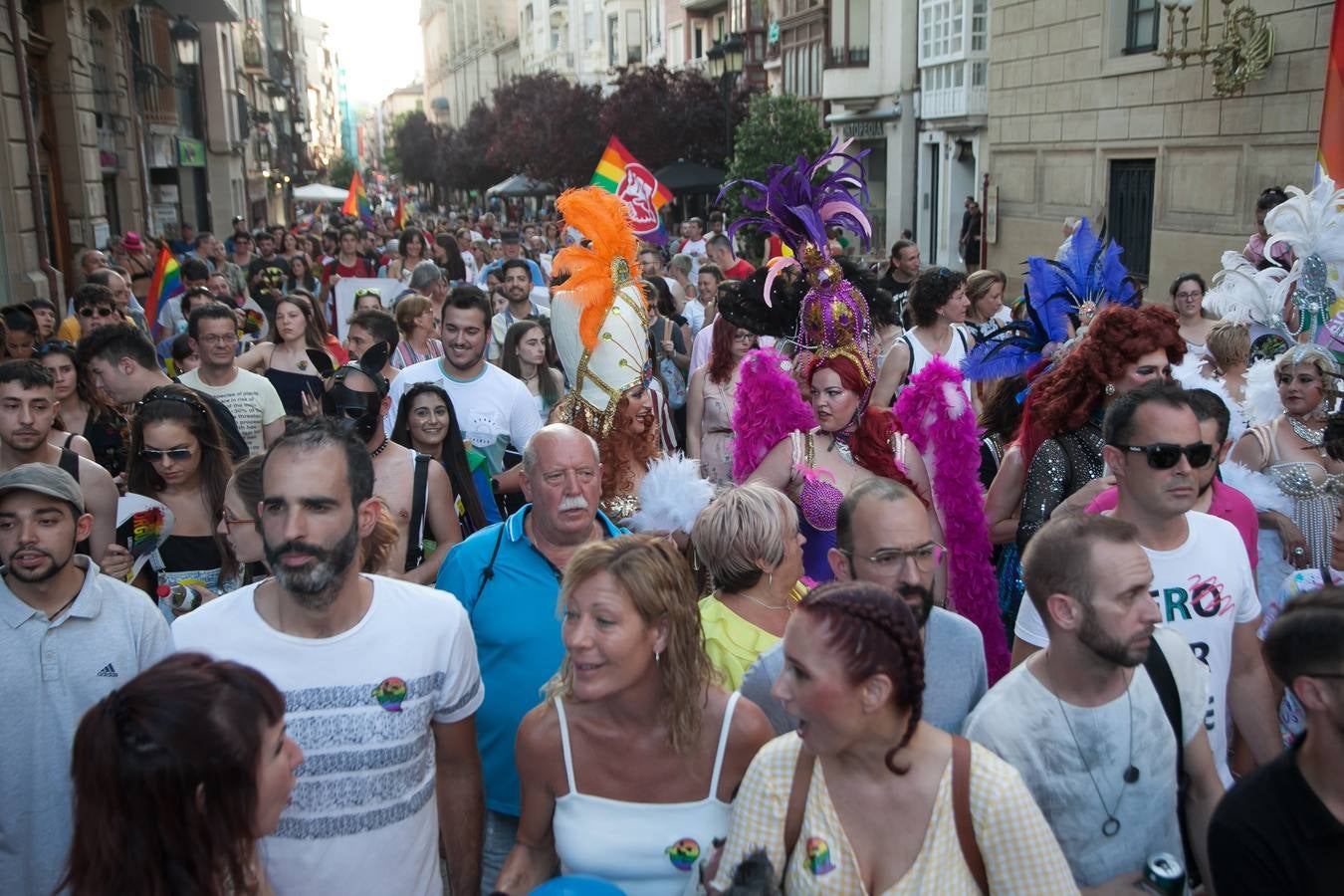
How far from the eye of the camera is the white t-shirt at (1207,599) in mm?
3373

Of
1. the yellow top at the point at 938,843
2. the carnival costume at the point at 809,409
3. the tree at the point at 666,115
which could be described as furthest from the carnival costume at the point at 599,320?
the tree at the point at 666,115

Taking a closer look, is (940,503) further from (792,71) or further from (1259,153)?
(792,71)

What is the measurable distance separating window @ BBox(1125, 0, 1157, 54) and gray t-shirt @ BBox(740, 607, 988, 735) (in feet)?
54.3

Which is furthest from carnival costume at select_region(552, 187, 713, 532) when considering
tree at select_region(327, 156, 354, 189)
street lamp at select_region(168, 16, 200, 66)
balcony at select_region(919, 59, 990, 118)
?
tree at select_region(327, 156, 354, 189)

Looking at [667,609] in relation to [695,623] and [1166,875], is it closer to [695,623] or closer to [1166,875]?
[695,623]

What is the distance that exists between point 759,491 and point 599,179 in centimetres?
1087

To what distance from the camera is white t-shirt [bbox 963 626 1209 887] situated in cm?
273

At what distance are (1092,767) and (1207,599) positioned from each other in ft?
3.00

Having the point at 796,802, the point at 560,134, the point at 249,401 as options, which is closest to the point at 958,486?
the point at 796,802

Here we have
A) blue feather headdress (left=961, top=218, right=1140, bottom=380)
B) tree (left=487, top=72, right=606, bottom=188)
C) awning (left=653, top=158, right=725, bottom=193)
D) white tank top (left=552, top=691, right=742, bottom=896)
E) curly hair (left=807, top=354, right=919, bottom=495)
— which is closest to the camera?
white tank top (left=552, top=691, right=742, bottom=896)

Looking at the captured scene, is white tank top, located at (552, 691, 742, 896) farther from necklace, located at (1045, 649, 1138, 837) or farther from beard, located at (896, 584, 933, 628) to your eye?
necklace, located at (1045, 649, 1138, 837)

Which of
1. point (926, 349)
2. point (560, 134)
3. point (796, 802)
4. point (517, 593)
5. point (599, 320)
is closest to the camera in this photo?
point (796, 802)

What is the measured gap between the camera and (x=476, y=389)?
6.07 metres

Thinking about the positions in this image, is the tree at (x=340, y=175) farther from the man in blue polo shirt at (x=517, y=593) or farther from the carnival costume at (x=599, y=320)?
the man in blue polo shirt at (x=517, y=593)
